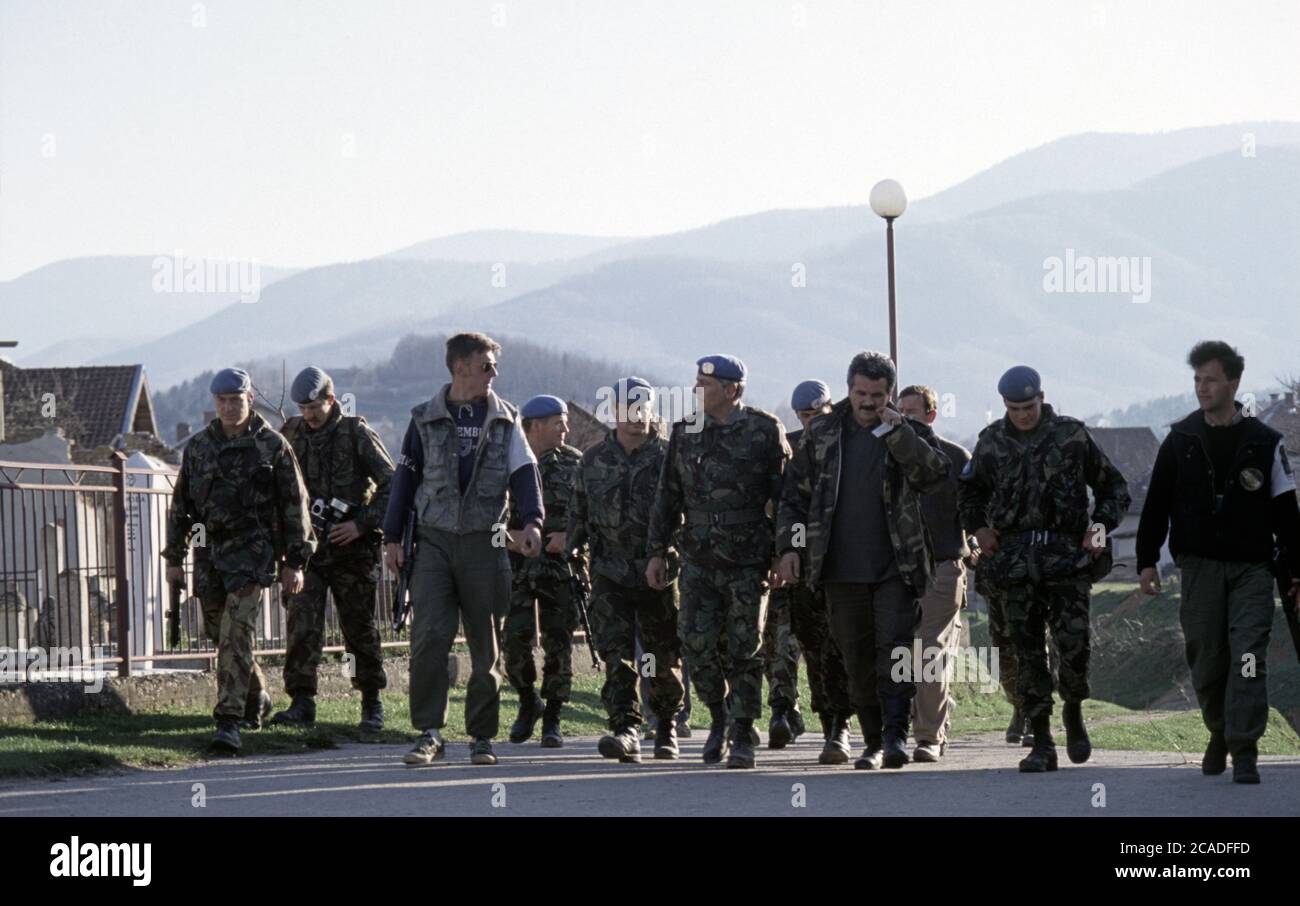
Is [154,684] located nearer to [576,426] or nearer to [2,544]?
[2,544]

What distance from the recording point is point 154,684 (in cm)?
1367

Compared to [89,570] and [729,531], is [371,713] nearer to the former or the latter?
[89,570]

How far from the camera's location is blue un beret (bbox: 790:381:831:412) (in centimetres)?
1340

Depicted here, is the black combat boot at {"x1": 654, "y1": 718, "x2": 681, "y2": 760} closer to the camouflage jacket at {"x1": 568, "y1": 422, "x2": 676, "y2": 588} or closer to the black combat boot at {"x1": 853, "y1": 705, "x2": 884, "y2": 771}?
the camouflage jacket at {"x1": 568, "y1": 422, "x2": 676, "y2": 588}

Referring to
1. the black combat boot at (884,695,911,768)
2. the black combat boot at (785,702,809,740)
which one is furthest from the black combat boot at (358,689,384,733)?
the black combat boot at (884,695,911,768)

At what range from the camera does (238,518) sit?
12.0 metres

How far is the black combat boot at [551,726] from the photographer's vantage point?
13.3m

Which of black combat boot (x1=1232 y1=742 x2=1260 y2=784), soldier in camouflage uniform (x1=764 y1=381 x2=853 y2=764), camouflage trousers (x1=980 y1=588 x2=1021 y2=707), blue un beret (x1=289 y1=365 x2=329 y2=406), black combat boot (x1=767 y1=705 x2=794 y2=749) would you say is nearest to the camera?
black combat boot (x1=1232 y1=742 x2=1260 y2=784)

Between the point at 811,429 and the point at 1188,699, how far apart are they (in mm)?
28599

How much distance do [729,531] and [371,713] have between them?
3.78 meters

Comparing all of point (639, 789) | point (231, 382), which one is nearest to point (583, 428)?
point (231, 382)

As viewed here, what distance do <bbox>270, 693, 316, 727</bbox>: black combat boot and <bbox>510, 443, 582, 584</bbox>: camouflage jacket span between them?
1775mm

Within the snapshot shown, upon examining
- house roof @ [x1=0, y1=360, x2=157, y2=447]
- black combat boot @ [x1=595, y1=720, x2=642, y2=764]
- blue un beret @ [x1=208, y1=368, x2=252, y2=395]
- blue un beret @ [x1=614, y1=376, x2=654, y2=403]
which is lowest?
black combat boot @ [x1=595, y1=720, x2=642, y2=764]

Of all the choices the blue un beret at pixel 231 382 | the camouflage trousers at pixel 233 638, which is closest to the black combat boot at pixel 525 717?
the camouflage trousers at pixel 233 638
